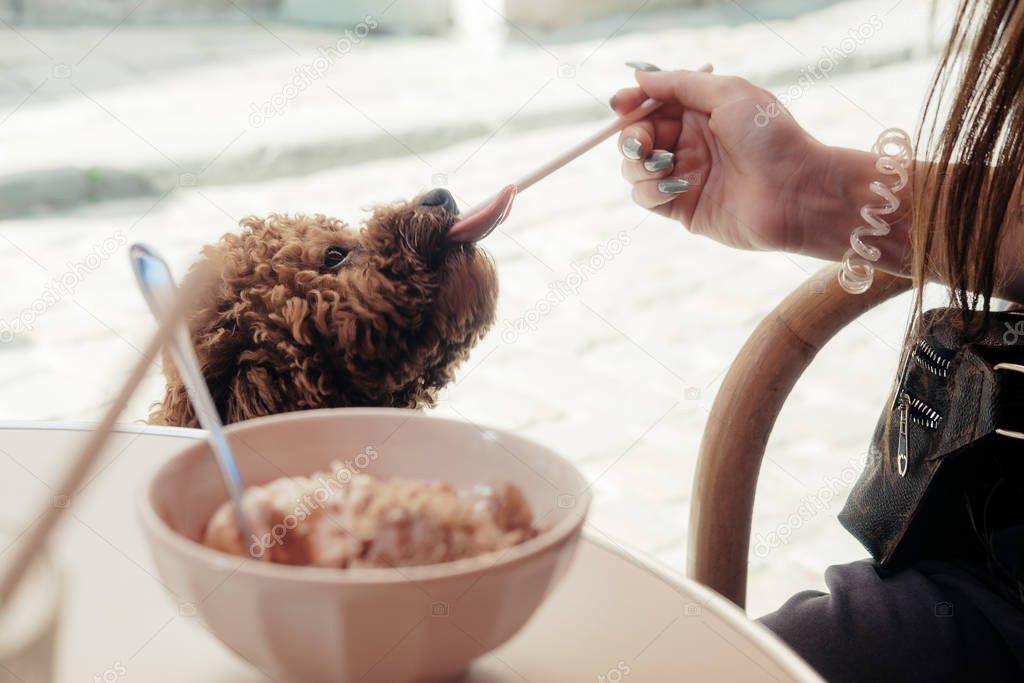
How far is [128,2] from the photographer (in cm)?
477

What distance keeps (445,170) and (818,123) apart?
5.06ft

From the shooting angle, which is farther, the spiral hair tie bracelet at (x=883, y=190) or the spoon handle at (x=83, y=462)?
the spiral hair tie bracelet at (x=883, y=190)

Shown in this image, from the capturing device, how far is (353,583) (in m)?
0.36

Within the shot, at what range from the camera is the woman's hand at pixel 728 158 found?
2.93 ft

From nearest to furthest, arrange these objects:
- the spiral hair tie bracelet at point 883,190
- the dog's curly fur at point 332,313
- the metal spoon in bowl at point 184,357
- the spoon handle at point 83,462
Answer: the spoon handle at point 83,462
the metal spoon in bowl at point 184,357
the dog's curly fur at point 332,313
the spiral hair tie bracelet at point 883,190

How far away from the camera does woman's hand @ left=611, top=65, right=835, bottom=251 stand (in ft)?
2.93

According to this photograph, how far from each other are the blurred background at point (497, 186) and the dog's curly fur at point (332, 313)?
0.20 feet

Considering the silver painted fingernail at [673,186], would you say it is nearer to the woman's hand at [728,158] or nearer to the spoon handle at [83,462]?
the woman's hand at [728,158]

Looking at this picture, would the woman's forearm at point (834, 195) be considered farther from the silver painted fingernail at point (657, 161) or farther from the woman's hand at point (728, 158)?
the silver painted fingernail at point (657, 161)

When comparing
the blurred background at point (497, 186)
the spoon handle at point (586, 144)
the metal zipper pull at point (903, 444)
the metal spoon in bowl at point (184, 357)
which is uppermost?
the metal spoon in bowl at point (184, 357)

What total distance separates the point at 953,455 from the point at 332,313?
0.47 meters

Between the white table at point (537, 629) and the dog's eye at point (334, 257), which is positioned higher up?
the dog's eye at point (334, 257)

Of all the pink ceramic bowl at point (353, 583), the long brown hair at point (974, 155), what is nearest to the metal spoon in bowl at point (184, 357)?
the pink ceramic bowl at point (353, 583)

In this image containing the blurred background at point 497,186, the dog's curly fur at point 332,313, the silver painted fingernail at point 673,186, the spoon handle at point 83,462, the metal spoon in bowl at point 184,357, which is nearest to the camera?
the spoon handle at point 83,462
